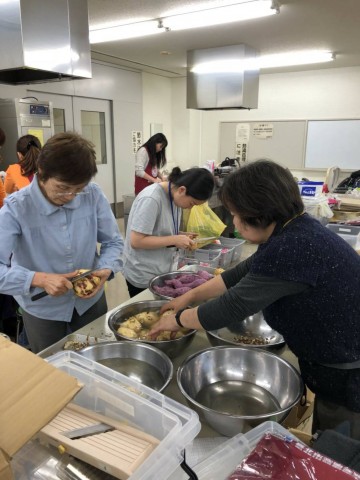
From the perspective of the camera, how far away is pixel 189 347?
1489 mm

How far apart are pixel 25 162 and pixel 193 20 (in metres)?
2.29

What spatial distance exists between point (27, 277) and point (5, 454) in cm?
81

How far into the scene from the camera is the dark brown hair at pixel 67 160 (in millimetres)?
1357

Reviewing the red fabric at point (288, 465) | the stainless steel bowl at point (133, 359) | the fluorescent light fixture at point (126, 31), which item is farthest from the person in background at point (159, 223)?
the fluorescent light fixture at point (126, 31)

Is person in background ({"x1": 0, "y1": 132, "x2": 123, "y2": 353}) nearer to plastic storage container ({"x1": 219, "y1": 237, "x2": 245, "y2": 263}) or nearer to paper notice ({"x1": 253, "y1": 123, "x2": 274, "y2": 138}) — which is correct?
plastic storage container ({"x1": 219, "y1": 237, "x2": 245, "y2": 263})

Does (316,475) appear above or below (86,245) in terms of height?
below

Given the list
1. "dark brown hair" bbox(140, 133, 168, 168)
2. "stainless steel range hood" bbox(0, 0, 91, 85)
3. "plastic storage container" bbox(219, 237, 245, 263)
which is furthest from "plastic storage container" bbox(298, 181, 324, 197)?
"stainless steel range hood" bbox(0, 0, 91, 85)

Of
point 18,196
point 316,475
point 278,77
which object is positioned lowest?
point 316,475

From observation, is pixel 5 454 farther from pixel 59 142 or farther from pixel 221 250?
pixel 221 250

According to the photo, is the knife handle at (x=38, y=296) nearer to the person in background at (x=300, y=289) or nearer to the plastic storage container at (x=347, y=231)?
the person in background at (x=300, y=289)

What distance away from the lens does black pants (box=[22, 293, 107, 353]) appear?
1633 mm

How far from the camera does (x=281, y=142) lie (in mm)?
7473

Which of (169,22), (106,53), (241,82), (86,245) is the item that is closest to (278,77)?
(241,82)

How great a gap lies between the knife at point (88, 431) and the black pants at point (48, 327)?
86 centimetres
